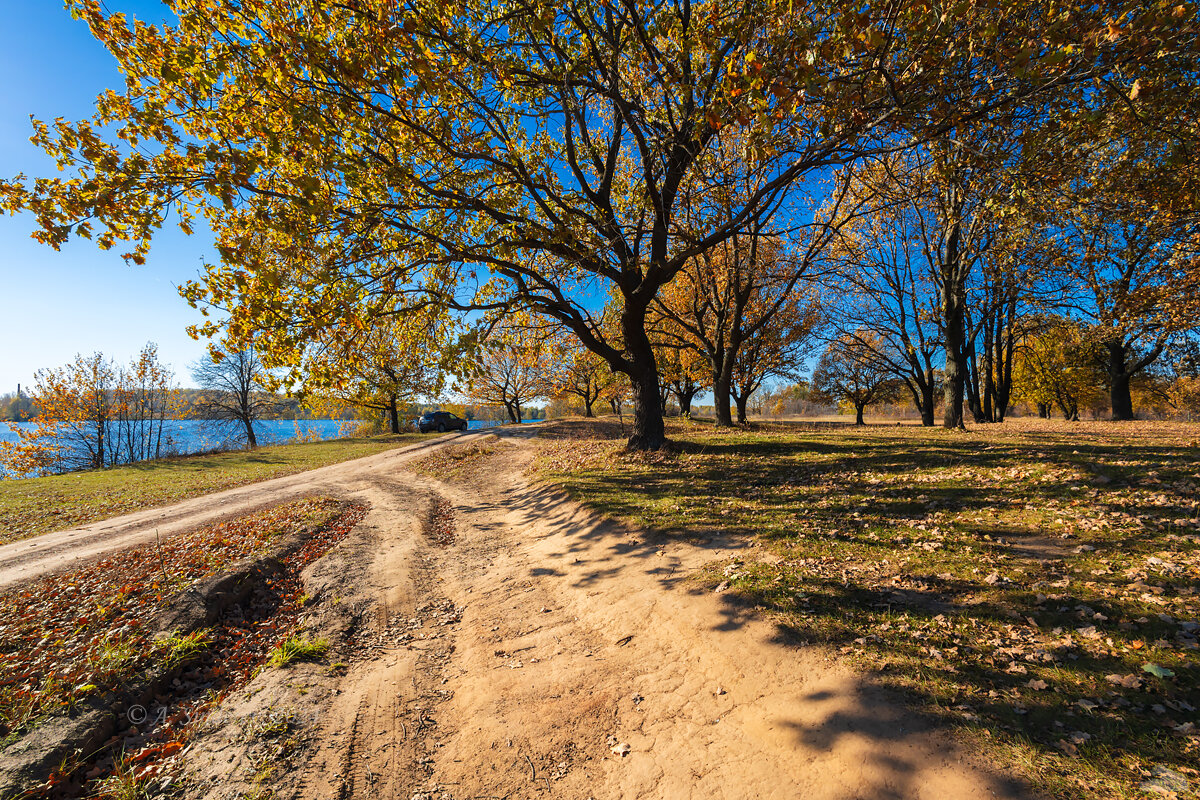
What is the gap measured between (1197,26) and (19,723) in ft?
43.9

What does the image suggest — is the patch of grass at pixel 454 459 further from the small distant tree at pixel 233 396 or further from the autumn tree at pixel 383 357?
the small distant tree at pixel 233 396

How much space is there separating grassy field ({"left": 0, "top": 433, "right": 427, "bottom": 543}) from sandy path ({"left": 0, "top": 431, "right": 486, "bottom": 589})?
110cm

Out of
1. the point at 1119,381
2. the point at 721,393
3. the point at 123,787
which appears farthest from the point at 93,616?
the point at 1119,381

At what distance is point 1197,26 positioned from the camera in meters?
4.61

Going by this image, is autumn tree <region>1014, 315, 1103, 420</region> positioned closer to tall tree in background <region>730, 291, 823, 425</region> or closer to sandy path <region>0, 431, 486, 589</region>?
tall tree in background <region>730, 291, 823, 425</region>

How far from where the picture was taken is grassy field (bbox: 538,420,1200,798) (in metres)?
2.66

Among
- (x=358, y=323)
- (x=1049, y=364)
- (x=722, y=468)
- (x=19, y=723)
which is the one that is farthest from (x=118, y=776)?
(x=1049, y=364)

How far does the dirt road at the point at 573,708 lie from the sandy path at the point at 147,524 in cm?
518

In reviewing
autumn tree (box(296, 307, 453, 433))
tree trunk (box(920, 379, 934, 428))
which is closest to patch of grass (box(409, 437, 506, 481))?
autumn tree (box(296, 307, 453, 433))

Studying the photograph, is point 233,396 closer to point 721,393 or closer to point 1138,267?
point 721,393

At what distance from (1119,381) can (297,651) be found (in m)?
34.0

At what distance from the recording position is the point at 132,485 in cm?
1573

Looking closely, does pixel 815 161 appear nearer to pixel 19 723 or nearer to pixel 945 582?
pixel 945 582

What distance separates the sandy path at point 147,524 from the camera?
7.29m
